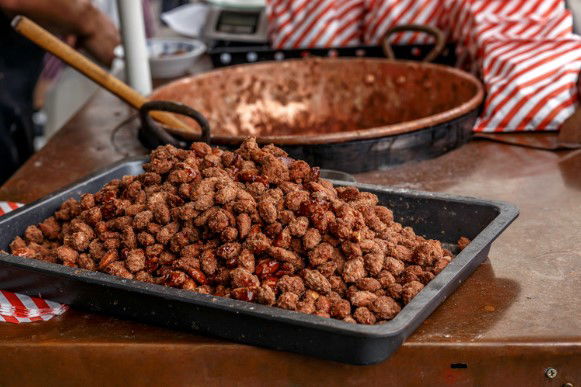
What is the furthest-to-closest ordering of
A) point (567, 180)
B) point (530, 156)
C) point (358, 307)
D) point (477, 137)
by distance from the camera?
point (477, 137)
point (530, 156)
point (567, 180)
point (358, 307)

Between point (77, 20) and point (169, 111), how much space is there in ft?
3.79

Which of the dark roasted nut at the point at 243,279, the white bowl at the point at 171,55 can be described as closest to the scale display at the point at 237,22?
the white bowl at the point at 171,55

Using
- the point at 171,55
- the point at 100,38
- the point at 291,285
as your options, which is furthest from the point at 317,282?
the point at 100,38

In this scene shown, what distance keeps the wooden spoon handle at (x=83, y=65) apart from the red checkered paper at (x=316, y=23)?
2.82ft

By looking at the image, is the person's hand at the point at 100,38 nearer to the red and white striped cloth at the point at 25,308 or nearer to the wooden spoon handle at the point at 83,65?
the wooden spoon handle at the point at 83,65

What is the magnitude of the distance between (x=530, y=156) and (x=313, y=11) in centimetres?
105

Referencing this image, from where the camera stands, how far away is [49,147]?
6.63ft

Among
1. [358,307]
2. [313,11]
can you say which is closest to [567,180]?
[358,307]

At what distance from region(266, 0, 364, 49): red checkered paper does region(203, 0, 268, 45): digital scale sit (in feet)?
0.56

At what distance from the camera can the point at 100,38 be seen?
8.70 feet

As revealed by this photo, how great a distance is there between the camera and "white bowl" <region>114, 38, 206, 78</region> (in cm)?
257

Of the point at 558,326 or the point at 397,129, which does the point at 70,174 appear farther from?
the point at 558,326

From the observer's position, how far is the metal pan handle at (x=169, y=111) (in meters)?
1.52

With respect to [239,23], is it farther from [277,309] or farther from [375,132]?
[277,309]
